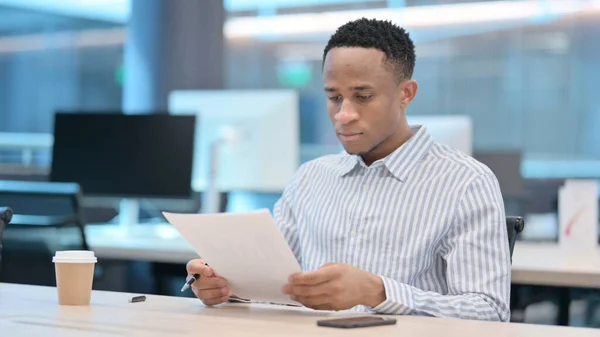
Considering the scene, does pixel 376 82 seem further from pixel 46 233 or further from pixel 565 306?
pixel 46 233

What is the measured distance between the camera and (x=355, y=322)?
1.45 m

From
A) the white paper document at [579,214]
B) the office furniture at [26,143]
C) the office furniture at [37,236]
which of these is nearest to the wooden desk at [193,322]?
the office furniture at [37,236]

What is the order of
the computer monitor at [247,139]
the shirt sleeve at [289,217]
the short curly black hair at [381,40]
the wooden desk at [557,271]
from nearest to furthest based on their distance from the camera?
the short curly black hair at [381,40]
the shirt sleeve at [289,217]
the wooden desk at [557,271]
the computer monitor at [247,139]

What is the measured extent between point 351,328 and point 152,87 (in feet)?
16.0

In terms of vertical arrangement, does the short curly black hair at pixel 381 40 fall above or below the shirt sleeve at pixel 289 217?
above

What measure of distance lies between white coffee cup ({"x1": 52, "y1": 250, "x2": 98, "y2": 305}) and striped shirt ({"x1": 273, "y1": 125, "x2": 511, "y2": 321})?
1.69 feet

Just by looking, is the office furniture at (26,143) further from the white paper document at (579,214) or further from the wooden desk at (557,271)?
the wooden desk at (557,271)

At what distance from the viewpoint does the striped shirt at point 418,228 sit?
67.2 inches

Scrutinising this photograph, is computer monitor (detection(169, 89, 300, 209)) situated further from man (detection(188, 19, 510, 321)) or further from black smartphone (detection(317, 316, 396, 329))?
black smartphone (detection(317, 316, 396, 329))

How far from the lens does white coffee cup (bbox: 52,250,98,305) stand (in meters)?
1.74

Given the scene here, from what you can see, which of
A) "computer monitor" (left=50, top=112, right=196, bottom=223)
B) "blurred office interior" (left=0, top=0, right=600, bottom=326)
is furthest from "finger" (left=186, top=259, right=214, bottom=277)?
"blurred office interior" (left=0, top=0, right=600, bottom=326)

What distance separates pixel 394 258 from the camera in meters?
1.85

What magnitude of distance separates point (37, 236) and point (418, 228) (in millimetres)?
1881

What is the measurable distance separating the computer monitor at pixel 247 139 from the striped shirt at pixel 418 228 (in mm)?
1491
